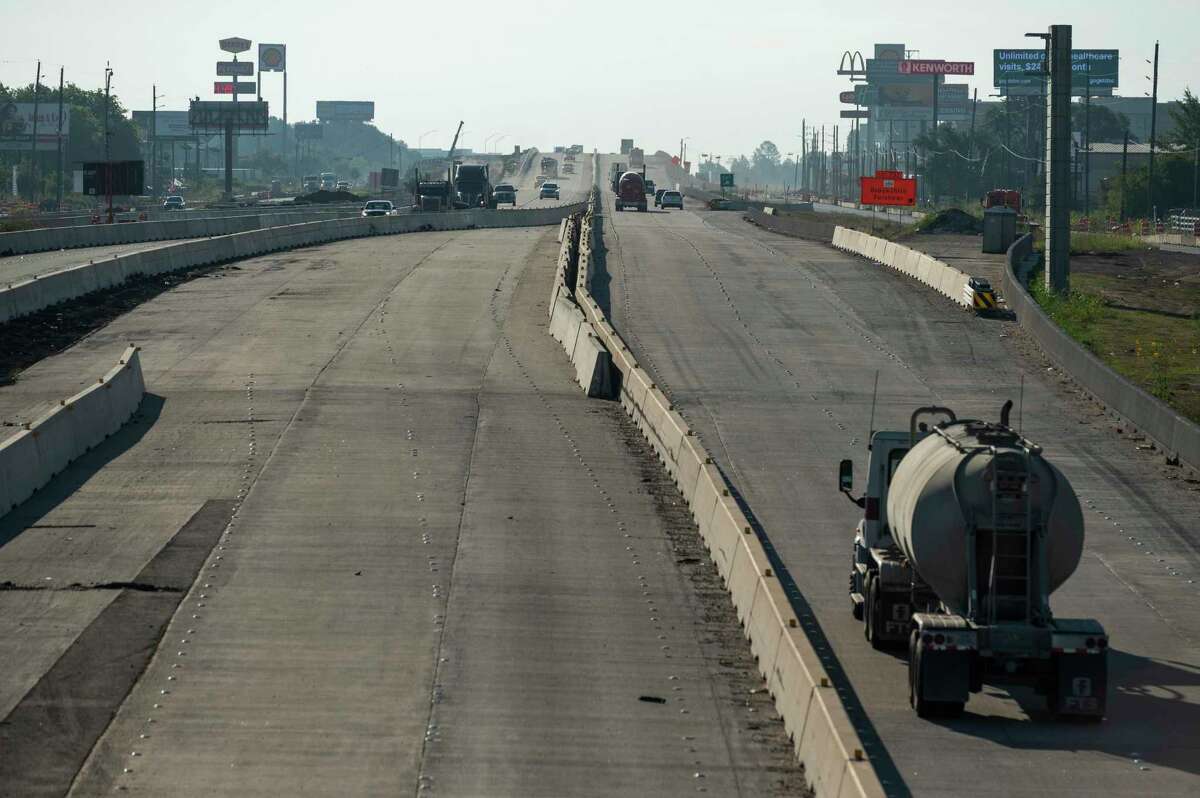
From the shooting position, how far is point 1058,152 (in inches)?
2047

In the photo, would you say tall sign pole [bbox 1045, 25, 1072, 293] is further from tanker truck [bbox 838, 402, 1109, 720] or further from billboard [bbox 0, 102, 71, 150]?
billboard [bbox 0, 102, 71, 150]

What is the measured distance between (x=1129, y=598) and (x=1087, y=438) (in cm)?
1211

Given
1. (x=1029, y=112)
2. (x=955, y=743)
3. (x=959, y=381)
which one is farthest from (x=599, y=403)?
(x=1029, y=112)

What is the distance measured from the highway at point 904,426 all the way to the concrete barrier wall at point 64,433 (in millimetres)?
10960

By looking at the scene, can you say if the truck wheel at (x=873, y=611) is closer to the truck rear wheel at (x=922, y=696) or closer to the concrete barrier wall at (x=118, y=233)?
the truck rear wheel at (x=922, y=696)

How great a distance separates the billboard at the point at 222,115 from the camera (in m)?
187

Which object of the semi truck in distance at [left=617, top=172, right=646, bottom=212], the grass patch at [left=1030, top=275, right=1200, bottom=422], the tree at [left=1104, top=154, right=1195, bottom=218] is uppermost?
the tree at [left=1104, top=154, right=1195, bottom=218]

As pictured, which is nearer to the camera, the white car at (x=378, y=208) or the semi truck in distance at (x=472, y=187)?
the white car at (x=378, y=208)

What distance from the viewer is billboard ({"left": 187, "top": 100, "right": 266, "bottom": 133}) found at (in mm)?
187125

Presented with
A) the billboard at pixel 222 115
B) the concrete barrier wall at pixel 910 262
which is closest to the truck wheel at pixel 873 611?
the concrete barrier wall at pixel 910 262

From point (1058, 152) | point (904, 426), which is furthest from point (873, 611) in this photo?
point (1058, 152)

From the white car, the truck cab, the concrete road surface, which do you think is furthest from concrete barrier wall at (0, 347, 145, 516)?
the white car

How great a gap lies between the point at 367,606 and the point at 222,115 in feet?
Answer: 577

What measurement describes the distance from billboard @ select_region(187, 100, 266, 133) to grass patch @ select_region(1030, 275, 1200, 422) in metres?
144
